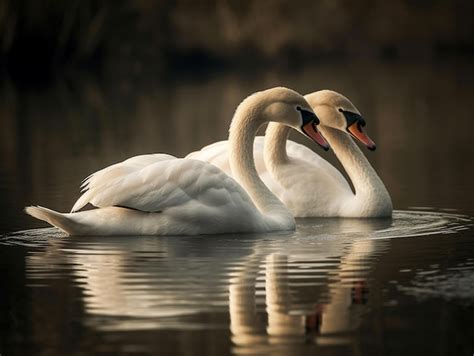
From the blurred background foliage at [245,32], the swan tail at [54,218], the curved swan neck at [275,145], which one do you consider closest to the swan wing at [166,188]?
the swan tail at [54,218]

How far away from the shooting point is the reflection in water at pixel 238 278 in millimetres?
5672

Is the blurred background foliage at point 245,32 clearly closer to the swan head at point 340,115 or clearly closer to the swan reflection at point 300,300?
the swan head at point 340,115

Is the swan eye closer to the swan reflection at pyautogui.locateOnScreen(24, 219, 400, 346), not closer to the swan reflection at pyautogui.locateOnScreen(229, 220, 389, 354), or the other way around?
the swan reflection at pyautogui.locateOnScreen(24, 219, 400, 346)

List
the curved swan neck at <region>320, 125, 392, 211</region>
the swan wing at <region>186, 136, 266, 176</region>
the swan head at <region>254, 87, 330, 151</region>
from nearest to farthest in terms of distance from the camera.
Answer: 1. the swan head at <region>254, 87, 330, 151</region>
2. the curved swan neck at <region>320, 125, 392, 211</region>
3. the swan wing at <region>186, 136, 266, 176</region>

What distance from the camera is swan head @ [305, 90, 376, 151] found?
32.9 ft

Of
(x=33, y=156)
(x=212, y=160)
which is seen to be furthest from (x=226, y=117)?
(x=212, y=160)

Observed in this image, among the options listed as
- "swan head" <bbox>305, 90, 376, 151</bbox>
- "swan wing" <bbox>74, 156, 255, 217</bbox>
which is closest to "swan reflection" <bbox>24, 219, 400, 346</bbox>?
"swan wing" <bbox>74, 156, 255, 217</bbox>

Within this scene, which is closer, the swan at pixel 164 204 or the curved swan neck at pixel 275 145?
the swan at pixel 164 204

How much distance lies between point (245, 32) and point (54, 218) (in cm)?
2622

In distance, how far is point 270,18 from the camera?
34000mm

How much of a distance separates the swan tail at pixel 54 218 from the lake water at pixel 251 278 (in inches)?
3.6

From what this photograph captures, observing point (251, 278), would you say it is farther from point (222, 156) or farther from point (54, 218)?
point (222, 156)

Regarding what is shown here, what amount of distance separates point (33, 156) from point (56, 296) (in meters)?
7.63

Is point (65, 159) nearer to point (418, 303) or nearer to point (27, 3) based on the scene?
point (418, 303)
